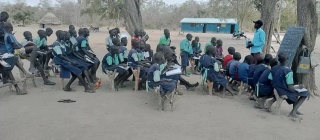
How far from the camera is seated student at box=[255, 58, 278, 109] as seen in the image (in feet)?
19.9

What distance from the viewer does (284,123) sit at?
17.7 feet

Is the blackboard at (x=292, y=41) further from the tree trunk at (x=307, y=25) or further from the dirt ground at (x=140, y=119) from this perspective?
the dirt ground at (x=140, y=119)

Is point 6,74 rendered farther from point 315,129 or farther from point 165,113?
point 315,129

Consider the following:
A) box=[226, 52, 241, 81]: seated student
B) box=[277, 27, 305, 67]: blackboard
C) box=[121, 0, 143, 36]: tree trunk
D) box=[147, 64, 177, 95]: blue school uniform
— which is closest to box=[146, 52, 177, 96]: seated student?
box=[147, 64, 177, 95]: blue school uniform

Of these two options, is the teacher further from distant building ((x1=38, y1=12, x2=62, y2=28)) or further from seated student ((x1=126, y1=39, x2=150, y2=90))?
distant building ((x1=38, y1=12, x2=62, y2=28))

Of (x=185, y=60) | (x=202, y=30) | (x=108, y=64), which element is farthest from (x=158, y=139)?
(x=202, y=30)

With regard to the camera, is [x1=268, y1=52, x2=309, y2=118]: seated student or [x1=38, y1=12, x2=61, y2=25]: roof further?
[x1=38, y1=12, x2=61, y2=25]: roof

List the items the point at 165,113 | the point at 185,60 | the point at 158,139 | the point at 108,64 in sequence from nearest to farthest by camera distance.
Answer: the point at 158,139, the point at 165,113, the point at 108,64, the point at 185,60

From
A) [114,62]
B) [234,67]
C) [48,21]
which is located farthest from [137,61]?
[48,21]

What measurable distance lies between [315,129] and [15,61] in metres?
5.92

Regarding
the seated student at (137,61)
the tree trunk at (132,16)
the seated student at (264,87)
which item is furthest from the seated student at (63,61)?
the tree trunk at (132,16)

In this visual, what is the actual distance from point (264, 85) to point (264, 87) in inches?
1.5

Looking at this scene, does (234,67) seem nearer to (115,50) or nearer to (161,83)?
(161,83)

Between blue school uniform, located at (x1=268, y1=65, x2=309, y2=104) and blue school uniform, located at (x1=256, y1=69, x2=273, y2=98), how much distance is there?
0.34 metres
